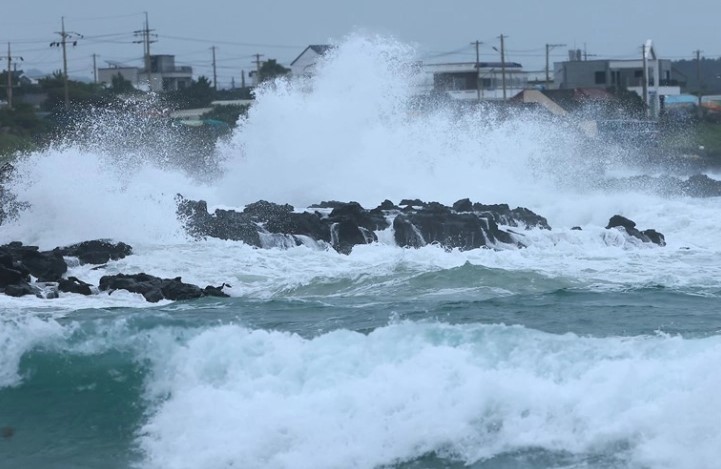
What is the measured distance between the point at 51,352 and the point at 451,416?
464cm

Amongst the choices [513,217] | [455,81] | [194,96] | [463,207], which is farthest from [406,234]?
[455,81]

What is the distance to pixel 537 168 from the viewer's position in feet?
123

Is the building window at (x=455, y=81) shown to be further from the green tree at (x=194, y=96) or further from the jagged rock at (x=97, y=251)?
the jagged rock at (x=97, y=251)

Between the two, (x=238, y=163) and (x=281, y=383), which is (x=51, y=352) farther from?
(x=238, y=163)

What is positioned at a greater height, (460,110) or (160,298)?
(460,110)

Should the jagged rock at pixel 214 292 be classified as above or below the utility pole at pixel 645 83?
below

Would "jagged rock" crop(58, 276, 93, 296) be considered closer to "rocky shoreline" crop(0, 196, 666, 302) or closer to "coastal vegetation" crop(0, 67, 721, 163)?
"rocky shoreline" crop(0, 196, 666, 302)

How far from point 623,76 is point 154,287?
5437cm

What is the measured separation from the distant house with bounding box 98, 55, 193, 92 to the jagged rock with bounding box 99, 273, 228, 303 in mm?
51475

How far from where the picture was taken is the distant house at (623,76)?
218ft

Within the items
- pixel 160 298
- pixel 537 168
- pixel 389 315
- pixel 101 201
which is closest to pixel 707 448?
pixel 389 315

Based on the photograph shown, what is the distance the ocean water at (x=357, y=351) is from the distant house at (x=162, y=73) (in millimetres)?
42169

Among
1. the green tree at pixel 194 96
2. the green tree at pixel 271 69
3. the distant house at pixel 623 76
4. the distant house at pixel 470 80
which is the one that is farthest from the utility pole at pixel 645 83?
the green tree at pixel 194 96

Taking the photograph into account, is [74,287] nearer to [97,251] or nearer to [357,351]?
[97,251]
